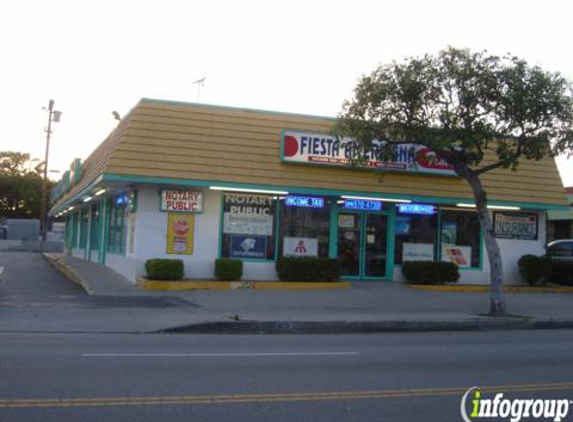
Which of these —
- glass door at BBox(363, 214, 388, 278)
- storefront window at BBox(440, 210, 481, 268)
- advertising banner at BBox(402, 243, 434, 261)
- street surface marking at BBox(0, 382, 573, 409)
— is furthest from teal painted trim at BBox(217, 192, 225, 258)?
street surface marking at BBox(0, 382, 573, 409)

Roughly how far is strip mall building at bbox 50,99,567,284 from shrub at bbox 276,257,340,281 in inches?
27.4

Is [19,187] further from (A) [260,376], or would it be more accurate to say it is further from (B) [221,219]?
(A) [260,376]

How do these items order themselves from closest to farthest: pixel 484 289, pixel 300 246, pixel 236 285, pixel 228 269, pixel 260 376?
pixel 260 376, pixel 236 285, pixel 228 269, pixel 300 246, pixel 484 289

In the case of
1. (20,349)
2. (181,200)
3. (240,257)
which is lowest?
(20,349)

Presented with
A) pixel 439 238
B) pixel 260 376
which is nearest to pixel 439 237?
pixel 439 238

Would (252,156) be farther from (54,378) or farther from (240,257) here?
(54,378)

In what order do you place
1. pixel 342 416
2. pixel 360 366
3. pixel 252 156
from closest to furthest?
pixel 342 416
pixel 360 366
pixel 252 156

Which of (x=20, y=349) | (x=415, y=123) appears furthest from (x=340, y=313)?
(x=20, y=349)

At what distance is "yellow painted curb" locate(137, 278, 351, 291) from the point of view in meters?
19.4

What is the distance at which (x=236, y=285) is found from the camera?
2017cm

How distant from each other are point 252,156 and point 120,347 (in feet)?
34.9

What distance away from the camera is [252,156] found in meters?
21.0

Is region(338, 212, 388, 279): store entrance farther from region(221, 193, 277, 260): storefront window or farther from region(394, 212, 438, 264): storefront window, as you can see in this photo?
region(221, 193, 277, 260): storefront window

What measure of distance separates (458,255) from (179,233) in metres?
9.17
